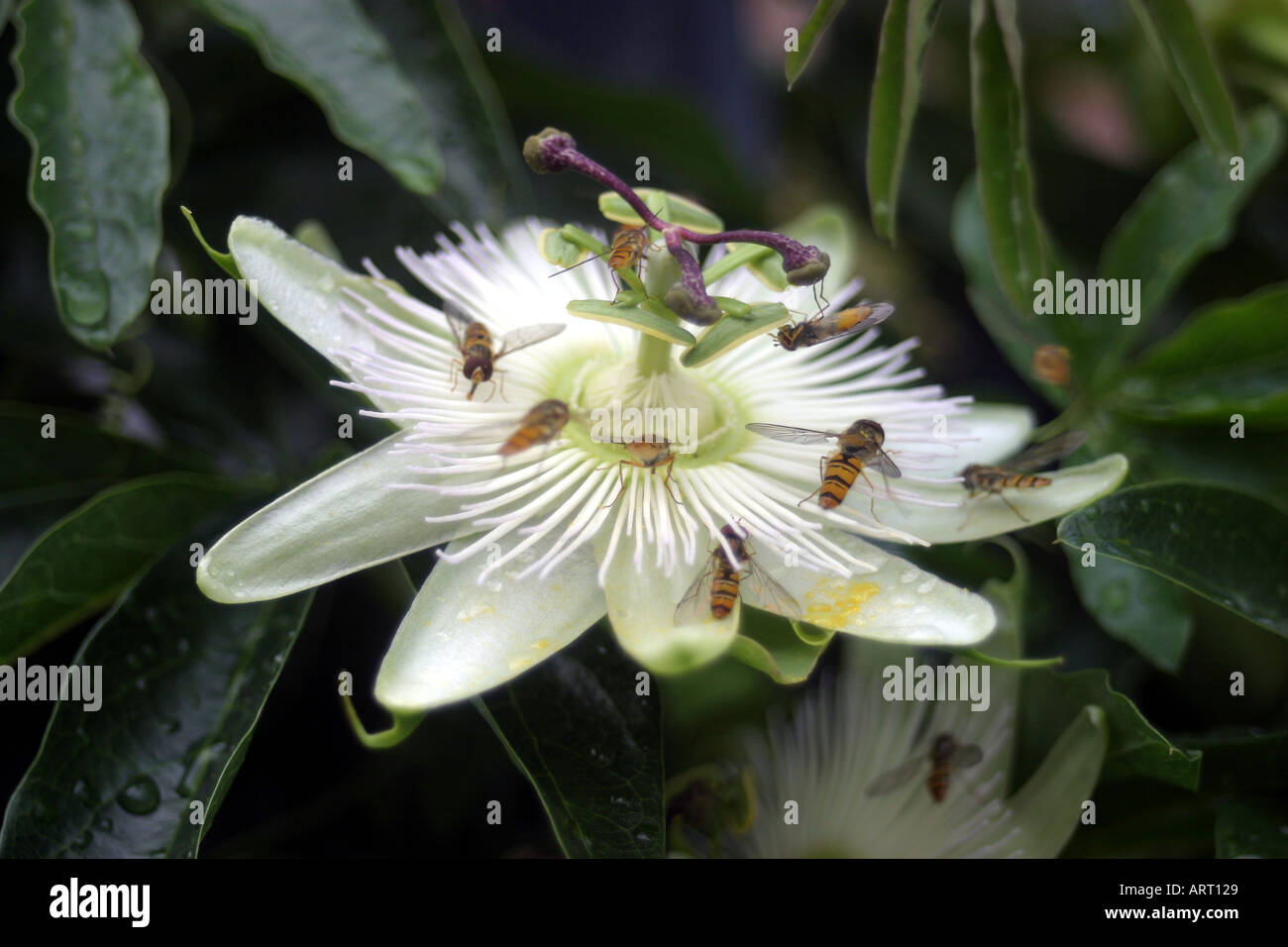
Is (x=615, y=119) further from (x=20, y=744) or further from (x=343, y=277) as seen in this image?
(x=20, y=744)

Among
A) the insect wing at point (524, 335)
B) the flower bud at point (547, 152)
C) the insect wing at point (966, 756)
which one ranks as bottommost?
the insect wing at point (966, 756)

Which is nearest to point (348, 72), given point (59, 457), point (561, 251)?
point (561, 251)

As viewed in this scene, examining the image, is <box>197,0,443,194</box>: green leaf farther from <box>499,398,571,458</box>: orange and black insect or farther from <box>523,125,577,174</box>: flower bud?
<box>499,398,571,458</box>: orange and black insect

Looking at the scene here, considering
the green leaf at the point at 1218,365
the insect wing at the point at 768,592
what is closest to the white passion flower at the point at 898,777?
the insect wing at the point at 768,592

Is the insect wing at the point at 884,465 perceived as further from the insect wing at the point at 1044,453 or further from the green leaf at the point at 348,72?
the green leaf at the point at 348,72

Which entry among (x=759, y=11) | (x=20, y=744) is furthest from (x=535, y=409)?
(x=759, y=11)

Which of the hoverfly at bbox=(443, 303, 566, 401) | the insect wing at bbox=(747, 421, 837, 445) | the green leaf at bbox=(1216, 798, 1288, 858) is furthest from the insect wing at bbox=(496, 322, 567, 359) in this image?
the green leaf at bbox=(1216, 798, 1288, 858)

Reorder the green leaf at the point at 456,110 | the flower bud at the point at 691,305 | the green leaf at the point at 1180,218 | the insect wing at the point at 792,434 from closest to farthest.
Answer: the flower bud at the point at 691,305 → the insect wing at the point at 792,434 → the green leaf at the point at 456,110 → the green leaf at the point at 1180,218
